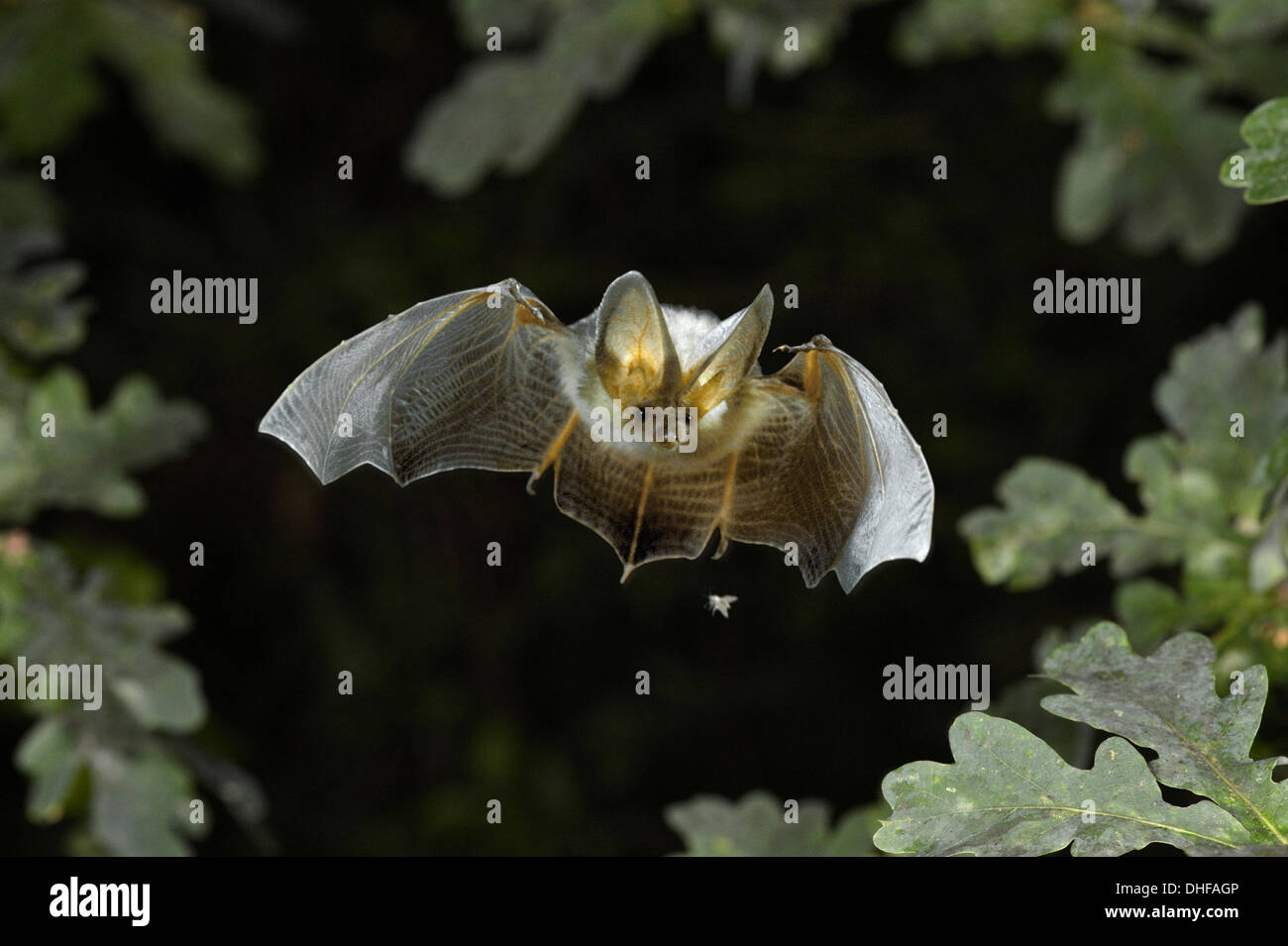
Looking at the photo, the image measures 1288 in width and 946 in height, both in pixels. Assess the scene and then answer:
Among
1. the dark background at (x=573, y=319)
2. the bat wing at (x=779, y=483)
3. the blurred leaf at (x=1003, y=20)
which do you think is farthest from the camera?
the dark background at (x=573, y=319)

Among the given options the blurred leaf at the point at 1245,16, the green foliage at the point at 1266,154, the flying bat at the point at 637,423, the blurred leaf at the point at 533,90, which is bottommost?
the flying bat at the point at 637,423

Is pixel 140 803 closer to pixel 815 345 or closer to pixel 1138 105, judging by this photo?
pixel 815 345

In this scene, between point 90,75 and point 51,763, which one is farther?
point 90,75

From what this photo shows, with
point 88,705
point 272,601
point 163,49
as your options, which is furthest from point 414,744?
point 163,49

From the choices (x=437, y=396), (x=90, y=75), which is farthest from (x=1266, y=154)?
(x=90, y=75)

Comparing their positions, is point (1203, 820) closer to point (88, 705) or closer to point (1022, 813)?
point (1022, 813)

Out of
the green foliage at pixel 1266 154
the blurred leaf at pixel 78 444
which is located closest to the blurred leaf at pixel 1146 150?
the green foliage at pixel 1266 154

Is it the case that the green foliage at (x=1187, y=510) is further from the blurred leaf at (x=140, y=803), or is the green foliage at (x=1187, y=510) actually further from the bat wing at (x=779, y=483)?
the blurred leaf at (x=140, y=803)
